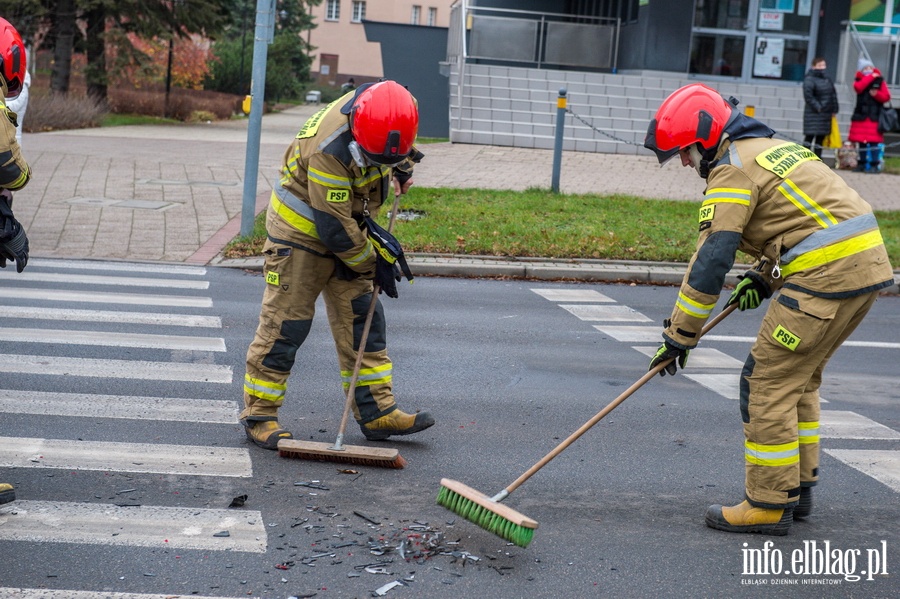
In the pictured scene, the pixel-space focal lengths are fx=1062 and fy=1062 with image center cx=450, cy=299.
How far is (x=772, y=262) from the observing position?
469 cm

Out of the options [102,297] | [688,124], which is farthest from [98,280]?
[688,124]

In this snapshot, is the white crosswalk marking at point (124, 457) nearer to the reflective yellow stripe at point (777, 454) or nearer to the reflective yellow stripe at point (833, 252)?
the reflective yellow stripe at point (777, 454)

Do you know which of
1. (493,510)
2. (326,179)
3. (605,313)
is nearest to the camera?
(493,510)

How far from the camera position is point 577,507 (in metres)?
4.89

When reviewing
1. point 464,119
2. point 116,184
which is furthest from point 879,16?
point 116,184

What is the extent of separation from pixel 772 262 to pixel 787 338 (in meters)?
0.40

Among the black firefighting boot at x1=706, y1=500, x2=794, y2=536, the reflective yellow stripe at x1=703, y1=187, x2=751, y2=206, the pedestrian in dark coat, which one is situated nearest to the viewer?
the reflective yellow stripe at x1=703, y1=187, x2=751, y2=206

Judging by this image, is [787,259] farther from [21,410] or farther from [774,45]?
[774,45]

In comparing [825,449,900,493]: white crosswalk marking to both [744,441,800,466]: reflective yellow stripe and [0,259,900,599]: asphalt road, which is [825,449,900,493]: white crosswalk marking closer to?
[0,259,900,599]: asphalt road

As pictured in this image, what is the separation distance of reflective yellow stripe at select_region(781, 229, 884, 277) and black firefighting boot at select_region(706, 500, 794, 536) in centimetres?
106

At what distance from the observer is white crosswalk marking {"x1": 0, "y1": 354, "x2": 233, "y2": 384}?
6.71 m

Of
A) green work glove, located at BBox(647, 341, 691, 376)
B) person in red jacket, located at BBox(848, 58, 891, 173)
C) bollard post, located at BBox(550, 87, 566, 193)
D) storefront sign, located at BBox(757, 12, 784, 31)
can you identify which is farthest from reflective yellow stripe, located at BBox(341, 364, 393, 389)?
storefront sign, located at BBox(757, 12, 784, 31)

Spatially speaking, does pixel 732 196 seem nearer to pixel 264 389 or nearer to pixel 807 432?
pixel 807 432

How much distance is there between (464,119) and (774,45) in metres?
8.37
